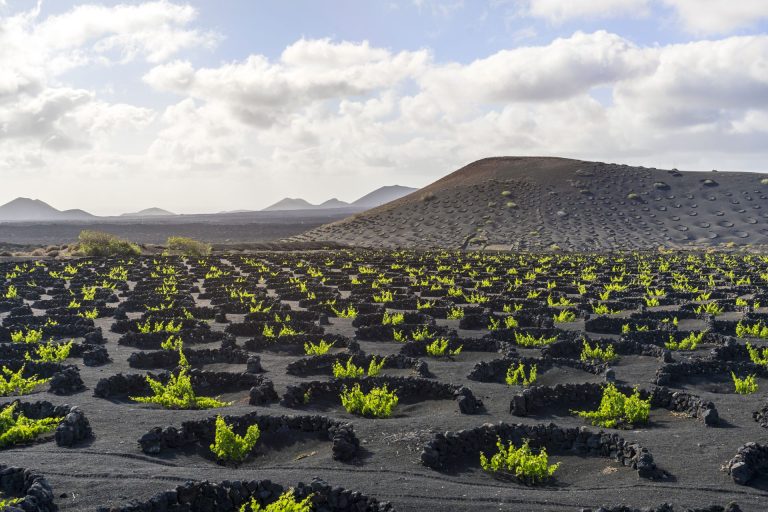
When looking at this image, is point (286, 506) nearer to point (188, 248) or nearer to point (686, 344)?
point (686, 344)

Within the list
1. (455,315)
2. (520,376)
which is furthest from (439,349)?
(455,315)

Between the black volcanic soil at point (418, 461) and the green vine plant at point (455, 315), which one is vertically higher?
the green vine plant at point (455, 315)

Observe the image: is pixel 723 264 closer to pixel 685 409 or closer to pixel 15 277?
pixel 685 409

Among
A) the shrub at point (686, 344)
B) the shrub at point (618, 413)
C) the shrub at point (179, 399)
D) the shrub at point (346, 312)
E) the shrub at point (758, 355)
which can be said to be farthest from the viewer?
the shrub at point (346, 312)

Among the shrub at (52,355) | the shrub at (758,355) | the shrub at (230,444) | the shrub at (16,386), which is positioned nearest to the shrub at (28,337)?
the shrub at (52,355)

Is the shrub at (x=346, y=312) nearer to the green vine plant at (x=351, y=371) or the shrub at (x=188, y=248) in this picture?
the green vine plant at (x=351, y=371)

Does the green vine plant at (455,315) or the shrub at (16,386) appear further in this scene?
the green vine plant at (455,315)

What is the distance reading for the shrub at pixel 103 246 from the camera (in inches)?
1970

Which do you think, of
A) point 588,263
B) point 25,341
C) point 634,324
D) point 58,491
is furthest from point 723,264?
point 58,491

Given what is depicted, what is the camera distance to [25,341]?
18.2 m

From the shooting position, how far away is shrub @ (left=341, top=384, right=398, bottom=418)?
11.7 metres

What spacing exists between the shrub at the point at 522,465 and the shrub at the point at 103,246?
46682 mm

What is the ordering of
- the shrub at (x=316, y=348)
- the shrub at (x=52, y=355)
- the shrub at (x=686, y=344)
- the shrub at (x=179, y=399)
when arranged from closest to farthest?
the shrub at (x=179, y=399) < the shrub at (x=52, y=355) < the shrub at (x=316, y=348) < the shrub at (x=686, y=344)

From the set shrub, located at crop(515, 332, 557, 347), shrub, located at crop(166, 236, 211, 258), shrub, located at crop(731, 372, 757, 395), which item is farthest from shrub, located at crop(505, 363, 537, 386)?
shrub, located at crop(166, 236, 211, 258)
